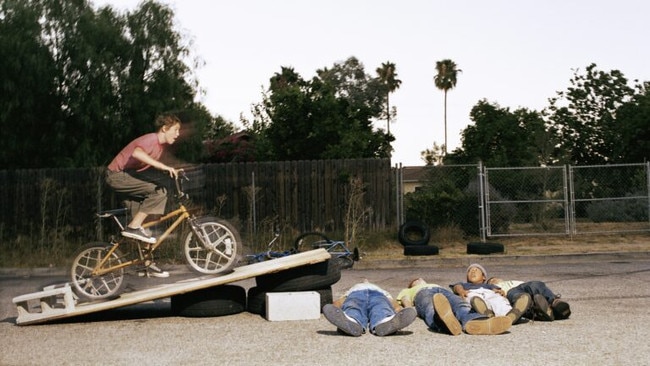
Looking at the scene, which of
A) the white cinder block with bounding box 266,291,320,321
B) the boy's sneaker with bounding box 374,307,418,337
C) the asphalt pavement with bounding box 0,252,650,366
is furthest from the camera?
the white cinder block with bounding box 266,291,320,321

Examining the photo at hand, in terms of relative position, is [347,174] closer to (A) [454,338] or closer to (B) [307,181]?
Answer: (B) [307,181]

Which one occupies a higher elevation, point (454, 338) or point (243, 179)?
point (243, 179)

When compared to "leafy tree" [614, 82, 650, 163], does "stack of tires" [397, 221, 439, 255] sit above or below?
below

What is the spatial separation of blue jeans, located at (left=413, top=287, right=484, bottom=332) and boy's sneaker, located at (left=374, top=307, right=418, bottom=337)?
60cm

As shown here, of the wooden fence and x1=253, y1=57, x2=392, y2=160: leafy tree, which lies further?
x1=253, y1=57, x2=392, y2=160: leafy tree

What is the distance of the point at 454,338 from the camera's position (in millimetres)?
8453

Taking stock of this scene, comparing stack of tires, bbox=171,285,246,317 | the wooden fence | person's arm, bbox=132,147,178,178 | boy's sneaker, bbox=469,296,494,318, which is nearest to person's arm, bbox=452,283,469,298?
boy's sneaker, bbox=469,296,494,318

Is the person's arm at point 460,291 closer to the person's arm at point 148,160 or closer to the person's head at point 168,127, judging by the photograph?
the person's arm at point 148,160

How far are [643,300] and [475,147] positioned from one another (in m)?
34.2

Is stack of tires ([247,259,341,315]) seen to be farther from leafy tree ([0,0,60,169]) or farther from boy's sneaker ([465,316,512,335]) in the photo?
leafy tree ([0,0,60,169])

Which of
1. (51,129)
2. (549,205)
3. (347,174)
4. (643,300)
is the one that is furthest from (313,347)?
(51,129)

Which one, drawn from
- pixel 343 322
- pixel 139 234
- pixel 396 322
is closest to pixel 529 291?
pixel 396 322

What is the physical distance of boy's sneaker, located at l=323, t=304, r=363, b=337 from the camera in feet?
27.8

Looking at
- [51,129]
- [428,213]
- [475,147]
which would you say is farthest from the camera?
[475,147]
